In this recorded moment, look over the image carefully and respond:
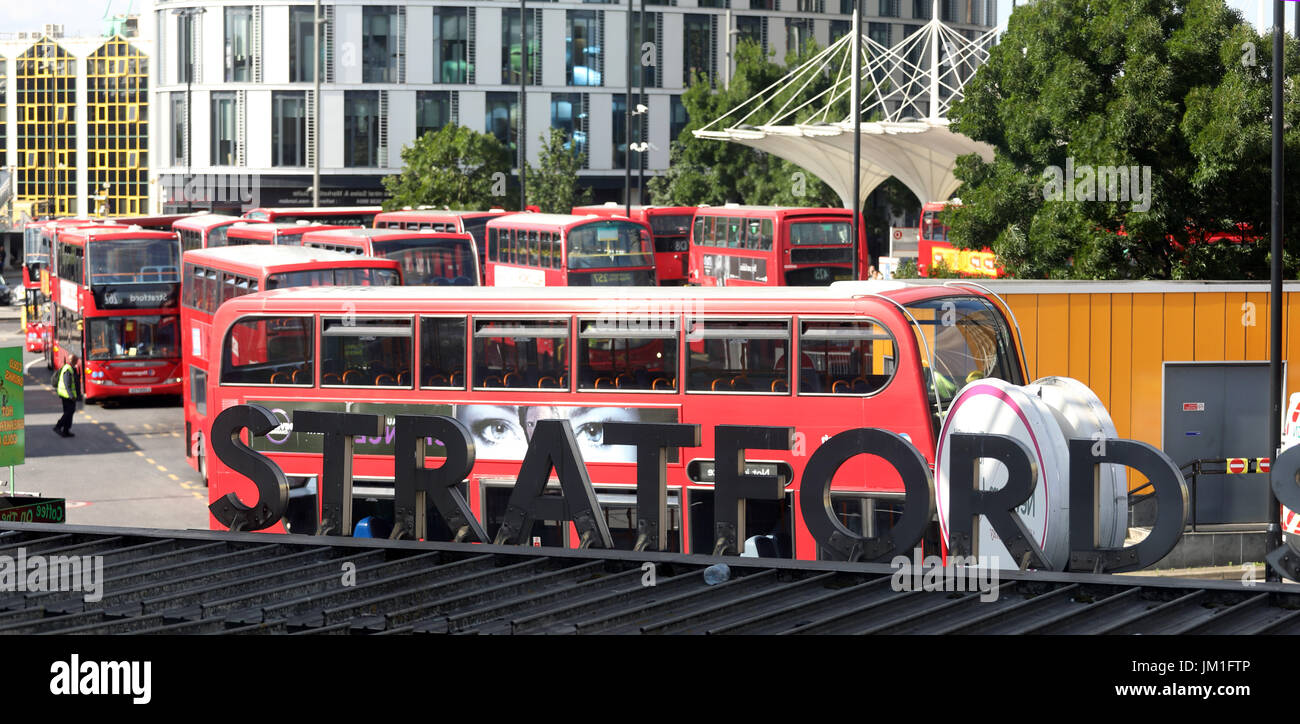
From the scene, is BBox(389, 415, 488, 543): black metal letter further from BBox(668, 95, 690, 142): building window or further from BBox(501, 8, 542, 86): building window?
BBox(668, 95, 690, 142): building window

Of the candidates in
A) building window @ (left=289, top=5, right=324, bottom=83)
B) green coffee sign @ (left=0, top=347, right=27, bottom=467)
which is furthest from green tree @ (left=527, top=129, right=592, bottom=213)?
green coffee sign @ (left=0, top=347, right=27, bottom=467)

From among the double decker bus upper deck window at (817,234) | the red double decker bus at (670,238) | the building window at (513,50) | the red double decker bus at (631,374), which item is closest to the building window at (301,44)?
the building window at (513,50)

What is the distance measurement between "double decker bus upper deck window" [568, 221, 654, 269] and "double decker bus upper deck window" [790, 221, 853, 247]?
360 centimetres

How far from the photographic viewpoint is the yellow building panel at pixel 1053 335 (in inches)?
671

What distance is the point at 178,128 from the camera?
237ft

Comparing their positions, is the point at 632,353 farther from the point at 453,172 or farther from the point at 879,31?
the point at 879,31

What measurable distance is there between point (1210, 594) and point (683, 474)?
258 inches

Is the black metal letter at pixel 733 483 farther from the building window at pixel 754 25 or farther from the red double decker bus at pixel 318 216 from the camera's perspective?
the building window at pixel 754 25

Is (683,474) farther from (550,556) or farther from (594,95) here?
(594,95)

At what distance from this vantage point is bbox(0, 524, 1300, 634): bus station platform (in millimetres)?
7324

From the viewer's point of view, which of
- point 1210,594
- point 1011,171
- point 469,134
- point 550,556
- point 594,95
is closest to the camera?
point 1210,594
